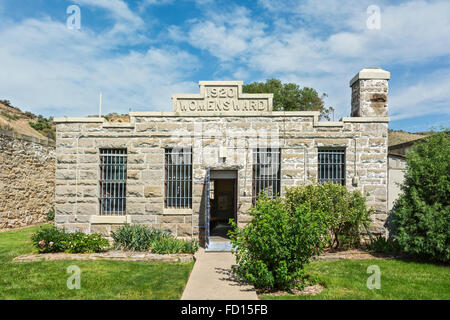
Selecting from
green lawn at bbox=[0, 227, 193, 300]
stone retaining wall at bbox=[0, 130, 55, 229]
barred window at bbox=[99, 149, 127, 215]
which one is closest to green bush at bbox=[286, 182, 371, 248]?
green lawn at bbox=[0, 227, 193, 300]

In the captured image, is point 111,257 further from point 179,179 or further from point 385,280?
point 385,280

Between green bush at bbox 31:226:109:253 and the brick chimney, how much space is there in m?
9.74

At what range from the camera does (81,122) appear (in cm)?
1080

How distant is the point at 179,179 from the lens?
10.7 meters

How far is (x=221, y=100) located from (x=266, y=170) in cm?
287

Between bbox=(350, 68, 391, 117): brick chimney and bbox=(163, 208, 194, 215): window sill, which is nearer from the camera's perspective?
bbox=(163, 208, 194, 215): window sill

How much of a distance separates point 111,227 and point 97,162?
Answer: 2.29 metres

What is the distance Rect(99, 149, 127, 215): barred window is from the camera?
425 inches

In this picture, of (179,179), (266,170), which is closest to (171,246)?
(179,179)

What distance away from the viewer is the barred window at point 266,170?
1061cm

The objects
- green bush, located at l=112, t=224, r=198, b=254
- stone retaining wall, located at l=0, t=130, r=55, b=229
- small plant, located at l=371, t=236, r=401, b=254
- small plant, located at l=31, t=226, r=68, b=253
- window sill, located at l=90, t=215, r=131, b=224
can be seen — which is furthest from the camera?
stone retaining wall, located at l=0, t=130, r=55, b=229

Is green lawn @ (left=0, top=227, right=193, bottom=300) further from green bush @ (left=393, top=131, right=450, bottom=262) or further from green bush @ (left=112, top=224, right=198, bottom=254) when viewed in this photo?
green bush @ (left=393, top=131, right=450, bottom=262)
